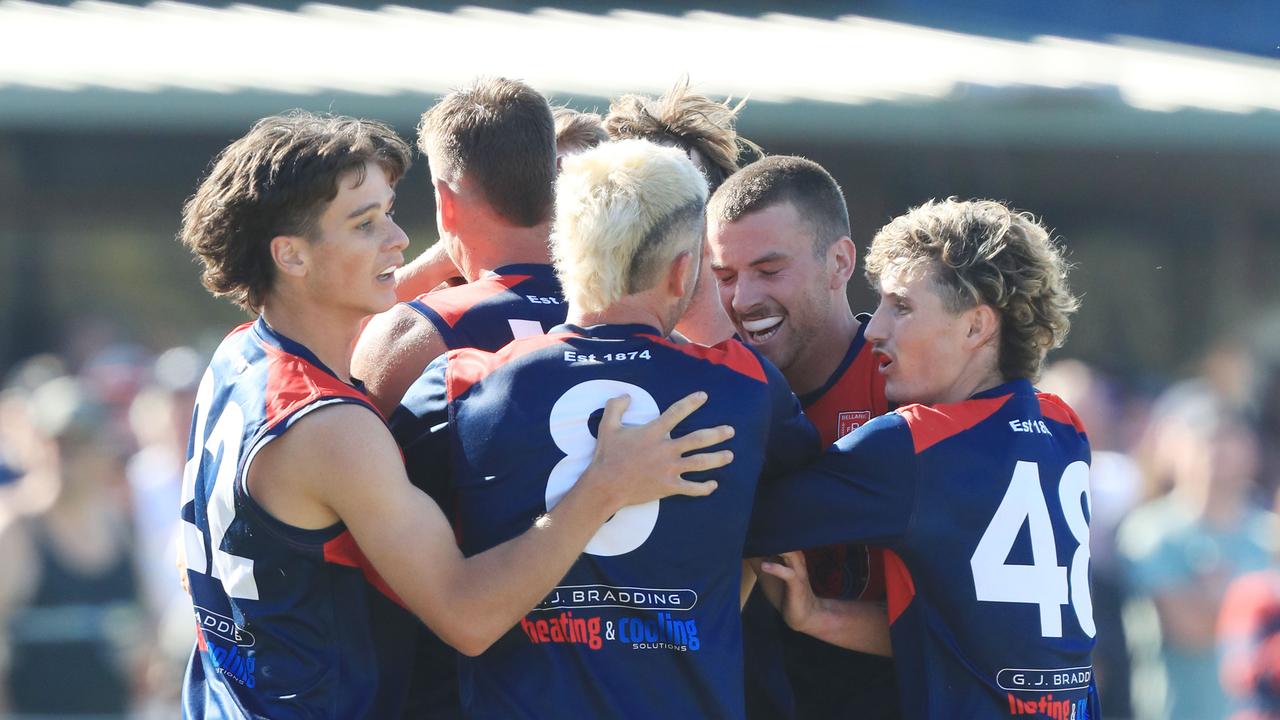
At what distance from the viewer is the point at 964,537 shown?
2828mm

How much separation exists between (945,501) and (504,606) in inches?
34.3

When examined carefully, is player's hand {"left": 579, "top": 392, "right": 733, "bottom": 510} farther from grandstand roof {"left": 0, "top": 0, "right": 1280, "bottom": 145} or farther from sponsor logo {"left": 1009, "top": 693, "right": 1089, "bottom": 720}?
grandstand roof {"left": 0, "top": 0, "right": 1280, "bottom": 145}

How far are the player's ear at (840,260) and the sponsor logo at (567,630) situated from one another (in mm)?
1173

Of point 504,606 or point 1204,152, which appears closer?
point 504,606

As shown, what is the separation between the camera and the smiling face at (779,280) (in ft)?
11.1

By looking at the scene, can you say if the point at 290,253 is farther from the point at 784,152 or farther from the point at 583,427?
the point at 784,152

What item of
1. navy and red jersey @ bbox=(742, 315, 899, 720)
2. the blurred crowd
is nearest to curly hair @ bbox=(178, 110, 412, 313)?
navy and red jersey @ bbox=(742, 315, 899, 720)

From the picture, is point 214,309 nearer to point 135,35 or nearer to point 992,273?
point 135,35

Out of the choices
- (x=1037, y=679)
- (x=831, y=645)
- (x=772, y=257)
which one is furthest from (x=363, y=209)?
(x=1037, y=679)

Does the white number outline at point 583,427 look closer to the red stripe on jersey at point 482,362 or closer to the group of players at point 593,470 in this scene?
the group of players at point 593,470

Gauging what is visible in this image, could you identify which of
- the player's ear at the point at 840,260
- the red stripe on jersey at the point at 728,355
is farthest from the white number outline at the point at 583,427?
the player's ear at the point at 840,260

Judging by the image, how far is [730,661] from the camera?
106 inches

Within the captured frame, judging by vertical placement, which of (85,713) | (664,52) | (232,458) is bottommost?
(85,713)

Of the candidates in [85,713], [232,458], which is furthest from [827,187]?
[85,713]
